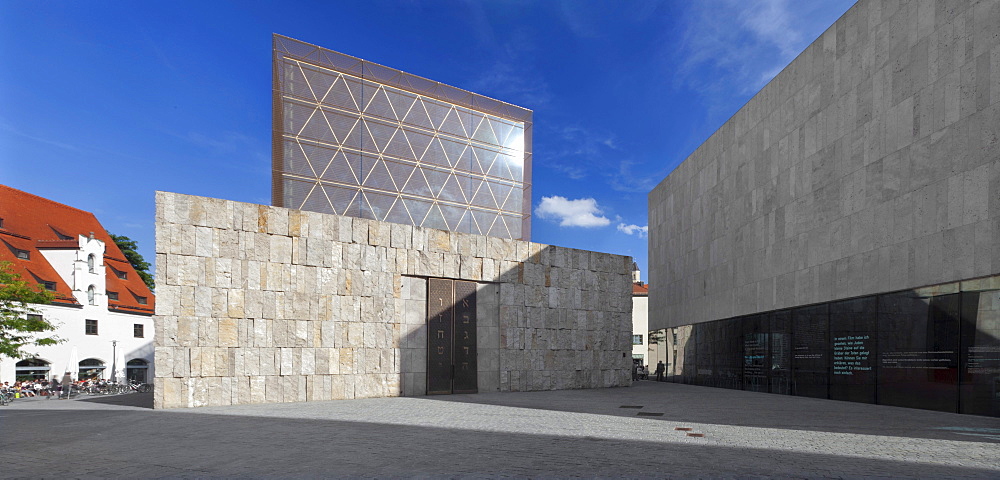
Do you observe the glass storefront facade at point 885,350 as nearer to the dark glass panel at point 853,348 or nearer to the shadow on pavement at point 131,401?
Answer: the dark glass panel at point 853,348

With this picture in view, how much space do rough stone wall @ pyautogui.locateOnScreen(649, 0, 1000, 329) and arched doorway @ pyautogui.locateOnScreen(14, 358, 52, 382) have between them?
36.8 meters

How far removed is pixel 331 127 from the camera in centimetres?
4003

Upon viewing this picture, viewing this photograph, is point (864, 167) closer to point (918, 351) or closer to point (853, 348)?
point (853, 348)

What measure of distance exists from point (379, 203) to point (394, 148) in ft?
12.8

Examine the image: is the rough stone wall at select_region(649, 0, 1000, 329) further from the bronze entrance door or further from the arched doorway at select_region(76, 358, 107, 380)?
the arched doorway at select_region(76, 358, 107, 380)

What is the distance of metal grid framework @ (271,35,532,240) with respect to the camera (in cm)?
3891

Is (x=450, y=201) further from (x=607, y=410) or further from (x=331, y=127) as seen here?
(x=607, y=410)

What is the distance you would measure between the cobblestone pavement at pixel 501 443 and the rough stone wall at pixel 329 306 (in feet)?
6.56

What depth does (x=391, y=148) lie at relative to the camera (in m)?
42.2

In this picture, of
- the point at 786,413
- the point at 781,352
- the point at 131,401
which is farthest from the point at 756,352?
the point at 131,401

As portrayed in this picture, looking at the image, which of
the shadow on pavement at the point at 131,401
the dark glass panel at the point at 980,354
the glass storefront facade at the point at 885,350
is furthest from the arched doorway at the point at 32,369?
the dark glass panel at the point at 980,354

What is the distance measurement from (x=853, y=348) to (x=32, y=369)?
40467 millimetres

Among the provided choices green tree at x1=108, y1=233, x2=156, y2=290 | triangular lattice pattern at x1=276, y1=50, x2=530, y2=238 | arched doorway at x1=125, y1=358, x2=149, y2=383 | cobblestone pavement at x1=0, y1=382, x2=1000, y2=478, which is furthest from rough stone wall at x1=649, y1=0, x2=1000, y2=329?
green tree at x1=108, y1=233, x2=156, y2=290

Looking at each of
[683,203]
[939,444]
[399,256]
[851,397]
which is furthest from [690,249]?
[939,444]
